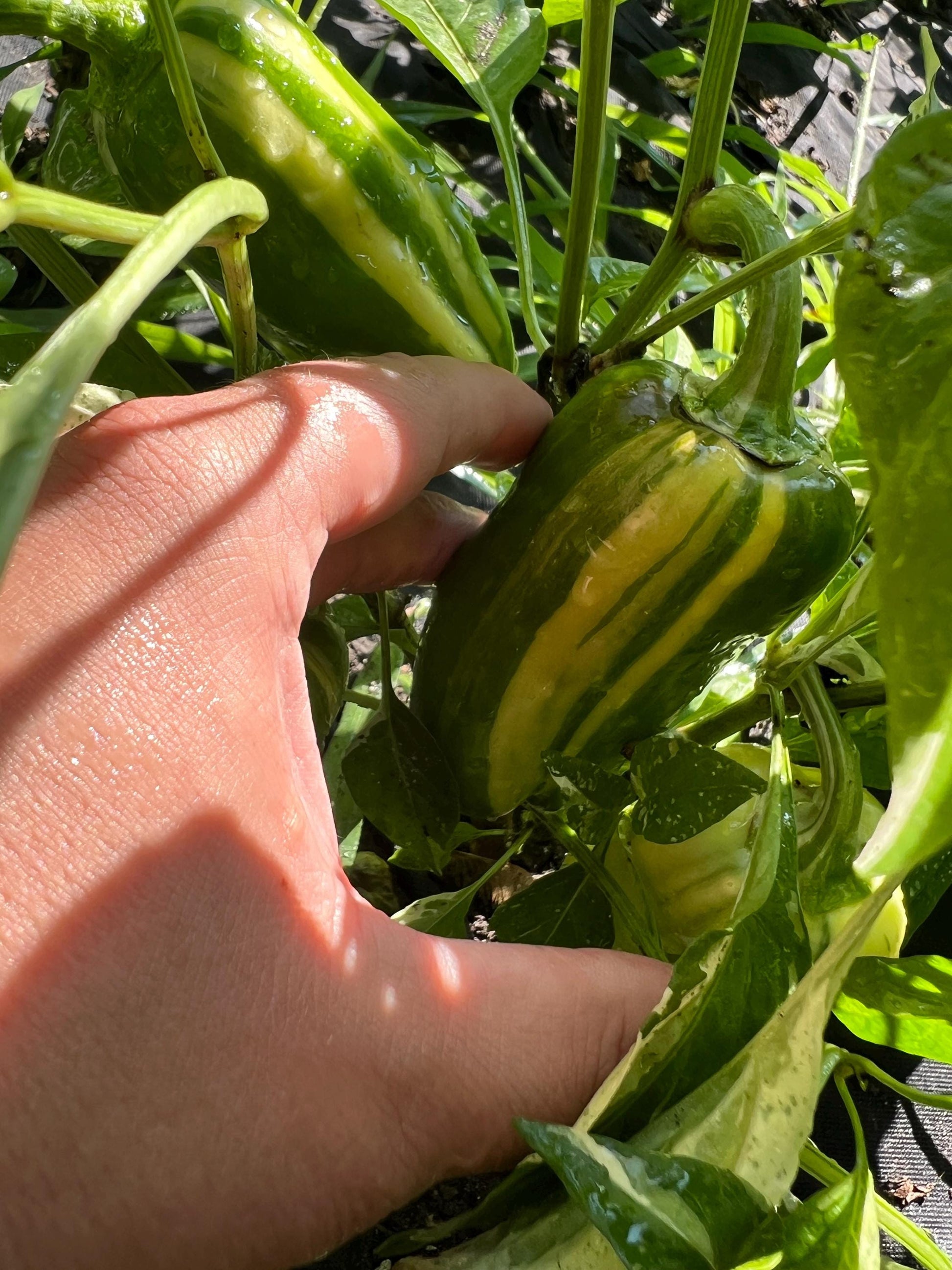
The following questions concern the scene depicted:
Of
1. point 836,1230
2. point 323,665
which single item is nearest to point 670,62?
point 323,665

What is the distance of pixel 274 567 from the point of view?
320mm

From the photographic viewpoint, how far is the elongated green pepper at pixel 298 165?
0.42 m

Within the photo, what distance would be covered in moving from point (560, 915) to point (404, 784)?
12 centimetres

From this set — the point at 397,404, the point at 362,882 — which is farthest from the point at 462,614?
the point at 362,882

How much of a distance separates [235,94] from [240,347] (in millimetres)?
108

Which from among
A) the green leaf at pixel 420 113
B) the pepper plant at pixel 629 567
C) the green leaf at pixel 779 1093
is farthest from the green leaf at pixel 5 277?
the green leaf at pixel 779 1093

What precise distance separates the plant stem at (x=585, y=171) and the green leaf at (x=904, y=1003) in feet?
1.10

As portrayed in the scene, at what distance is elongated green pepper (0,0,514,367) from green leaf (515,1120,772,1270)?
0.37m

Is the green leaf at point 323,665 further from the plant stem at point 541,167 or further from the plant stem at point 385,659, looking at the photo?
the plant stem at point 541,167

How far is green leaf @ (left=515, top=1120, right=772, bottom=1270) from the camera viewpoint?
22cm

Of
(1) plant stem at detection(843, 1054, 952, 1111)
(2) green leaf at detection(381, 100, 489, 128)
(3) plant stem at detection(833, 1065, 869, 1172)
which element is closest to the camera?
(3) plant stem at detection(833, 1065, 869, 1172)

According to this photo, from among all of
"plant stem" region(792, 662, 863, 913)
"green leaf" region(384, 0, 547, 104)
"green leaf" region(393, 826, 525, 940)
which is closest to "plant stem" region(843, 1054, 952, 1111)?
"plant stem" region(792, 662, 863, 913)

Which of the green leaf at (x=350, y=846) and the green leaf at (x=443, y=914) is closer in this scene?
the green leaf at (x=443, y=914)

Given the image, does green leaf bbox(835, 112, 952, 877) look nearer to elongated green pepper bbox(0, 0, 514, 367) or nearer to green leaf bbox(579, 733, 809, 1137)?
green leaf bbox(579, 733, 809, 1137)
